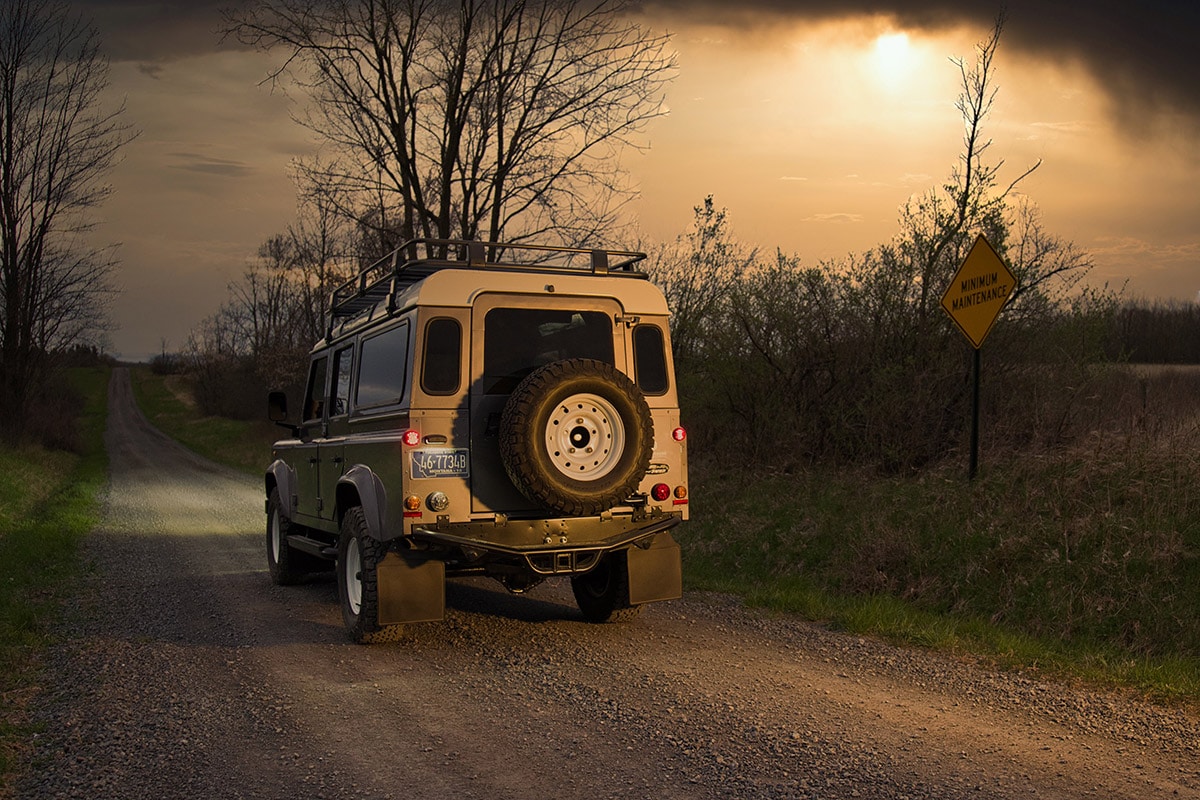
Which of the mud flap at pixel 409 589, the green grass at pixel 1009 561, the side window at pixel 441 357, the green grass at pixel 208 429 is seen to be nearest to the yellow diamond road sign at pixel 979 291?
the green grass at pixel 1009 561

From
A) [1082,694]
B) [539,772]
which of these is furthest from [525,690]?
[1082,694]

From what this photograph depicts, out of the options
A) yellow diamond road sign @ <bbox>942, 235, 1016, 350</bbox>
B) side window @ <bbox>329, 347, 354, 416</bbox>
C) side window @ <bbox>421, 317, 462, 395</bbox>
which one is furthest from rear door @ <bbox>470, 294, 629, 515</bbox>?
yellow diamond road sign @ <bbox>942, 235, 1016, 350</bbox>

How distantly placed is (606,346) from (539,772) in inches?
137

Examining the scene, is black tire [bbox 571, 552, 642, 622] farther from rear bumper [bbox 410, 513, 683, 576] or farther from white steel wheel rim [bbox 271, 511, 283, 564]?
white steel wheel rim [bbox 271, 511, 283, 564]

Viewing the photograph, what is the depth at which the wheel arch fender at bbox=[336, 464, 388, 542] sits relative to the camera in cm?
668

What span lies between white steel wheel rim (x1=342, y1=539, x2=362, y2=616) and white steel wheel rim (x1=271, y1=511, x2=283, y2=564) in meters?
2.87

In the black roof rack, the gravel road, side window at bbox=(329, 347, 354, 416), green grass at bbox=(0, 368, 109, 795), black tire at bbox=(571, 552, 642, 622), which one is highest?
the black roof rack

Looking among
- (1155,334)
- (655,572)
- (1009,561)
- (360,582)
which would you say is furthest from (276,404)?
(1155,334)

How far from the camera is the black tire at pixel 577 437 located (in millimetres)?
6270

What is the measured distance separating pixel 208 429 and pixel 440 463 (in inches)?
1908

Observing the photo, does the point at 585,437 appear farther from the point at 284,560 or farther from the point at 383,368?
the point at 284,560

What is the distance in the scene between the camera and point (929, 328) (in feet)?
43.9

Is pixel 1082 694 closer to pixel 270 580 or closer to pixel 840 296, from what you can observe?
pixel 270 580

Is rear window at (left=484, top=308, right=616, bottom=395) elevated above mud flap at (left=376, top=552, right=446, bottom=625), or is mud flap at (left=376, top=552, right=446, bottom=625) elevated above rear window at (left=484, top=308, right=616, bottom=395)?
rear window at (left=484, top=308, right=616, bottom=395)
